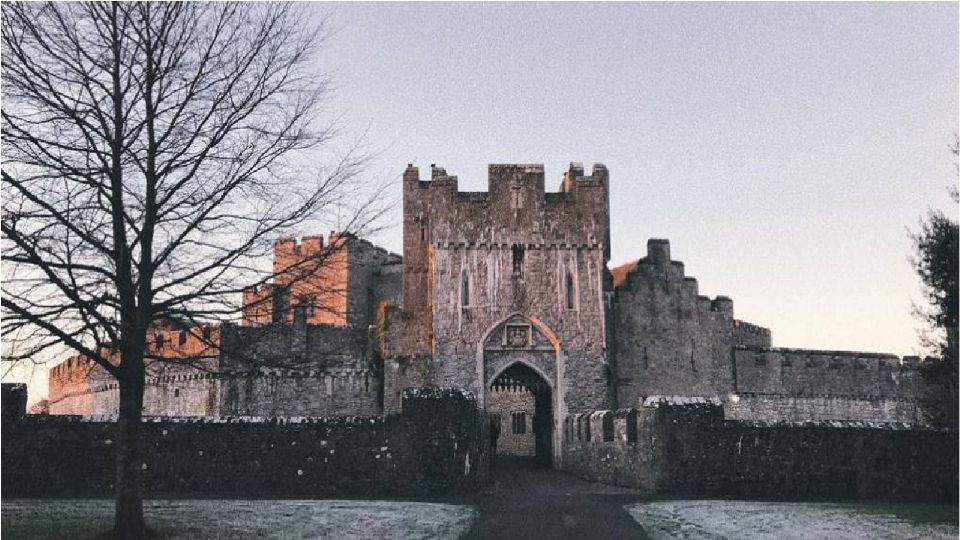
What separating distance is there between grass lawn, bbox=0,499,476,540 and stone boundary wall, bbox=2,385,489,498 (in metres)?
1.53

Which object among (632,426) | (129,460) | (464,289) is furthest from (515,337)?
(129,460)

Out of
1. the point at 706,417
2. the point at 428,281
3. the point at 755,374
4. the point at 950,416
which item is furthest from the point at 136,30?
the point at 755,374

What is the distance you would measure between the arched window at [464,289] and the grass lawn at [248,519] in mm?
16203

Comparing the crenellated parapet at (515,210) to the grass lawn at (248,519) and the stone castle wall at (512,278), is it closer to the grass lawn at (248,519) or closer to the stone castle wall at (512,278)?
the stone castle wall at (512,278)

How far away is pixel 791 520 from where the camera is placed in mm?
14766

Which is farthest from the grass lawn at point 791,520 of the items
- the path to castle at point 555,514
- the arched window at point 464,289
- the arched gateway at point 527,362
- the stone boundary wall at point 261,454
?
the arched window at point 464,289

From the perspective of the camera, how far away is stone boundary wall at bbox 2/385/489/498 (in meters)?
18.0

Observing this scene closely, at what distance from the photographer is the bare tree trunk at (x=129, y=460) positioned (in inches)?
470

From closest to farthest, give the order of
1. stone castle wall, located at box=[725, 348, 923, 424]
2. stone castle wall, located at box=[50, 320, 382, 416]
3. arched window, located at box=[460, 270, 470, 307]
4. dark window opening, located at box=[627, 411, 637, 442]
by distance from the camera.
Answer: dark window opening, located at box=[627, 411, 637, 442] < arched window, located at box=[460, 270, 470, 307] < stone castle wall, located at box=[50, 320, 382, 416] < stone castle wall, located at box=[725, 348, 923, 424]

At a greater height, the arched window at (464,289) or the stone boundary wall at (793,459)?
the arched window at (464,289)

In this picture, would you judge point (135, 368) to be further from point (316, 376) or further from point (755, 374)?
point (755, 374)

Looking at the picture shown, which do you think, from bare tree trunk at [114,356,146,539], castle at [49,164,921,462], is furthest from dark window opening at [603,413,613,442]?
bare tree trunk at [114,356,146,539]

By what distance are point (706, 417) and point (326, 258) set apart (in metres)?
10.0

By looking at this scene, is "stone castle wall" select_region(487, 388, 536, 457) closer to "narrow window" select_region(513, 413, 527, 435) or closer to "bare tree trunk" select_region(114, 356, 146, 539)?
"narrow window" select_region(513, 413, 527, 435)
